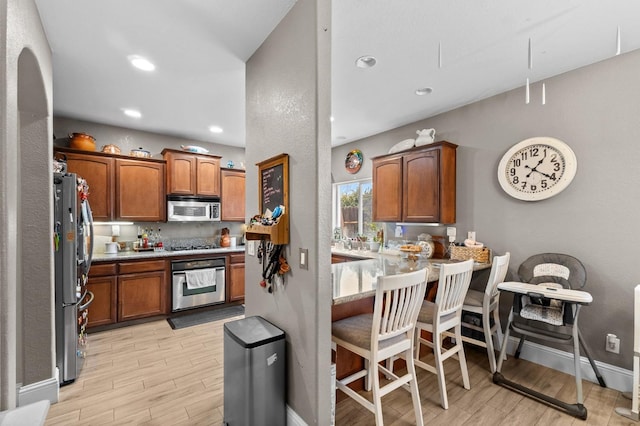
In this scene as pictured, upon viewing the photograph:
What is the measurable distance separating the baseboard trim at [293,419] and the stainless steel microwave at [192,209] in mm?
3469

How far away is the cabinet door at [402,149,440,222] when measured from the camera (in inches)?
136

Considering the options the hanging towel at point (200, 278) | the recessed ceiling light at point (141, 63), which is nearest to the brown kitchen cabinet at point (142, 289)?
the hanging towel at point (200, 278)

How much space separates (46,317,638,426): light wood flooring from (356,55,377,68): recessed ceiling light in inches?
110

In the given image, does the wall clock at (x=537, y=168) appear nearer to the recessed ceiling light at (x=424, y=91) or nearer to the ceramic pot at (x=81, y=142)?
the recessed ceiling light at (x=424, y=91)

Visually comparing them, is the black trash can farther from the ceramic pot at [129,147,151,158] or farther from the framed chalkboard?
the ceramic pot at [129,147,151,158]

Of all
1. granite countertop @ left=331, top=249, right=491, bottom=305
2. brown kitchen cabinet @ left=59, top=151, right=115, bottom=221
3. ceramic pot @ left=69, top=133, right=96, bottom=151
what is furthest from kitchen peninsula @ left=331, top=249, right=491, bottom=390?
ceramic pot @ left=69, top=133, right=96, bottom=151

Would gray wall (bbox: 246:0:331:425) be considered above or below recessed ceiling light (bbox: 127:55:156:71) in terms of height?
below

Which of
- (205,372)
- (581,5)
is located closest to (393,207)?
(581,5)

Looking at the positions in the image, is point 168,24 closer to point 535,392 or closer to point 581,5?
point 581,5

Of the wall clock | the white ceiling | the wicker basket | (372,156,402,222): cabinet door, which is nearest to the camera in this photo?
the white ceiling

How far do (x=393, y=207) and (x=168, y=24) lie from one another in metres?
3.11

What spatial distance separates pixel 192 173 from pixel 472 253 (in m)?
4.10

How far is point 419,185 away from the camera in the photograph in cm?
362

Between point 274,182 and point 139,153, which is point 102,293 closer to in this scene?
point 139,153
